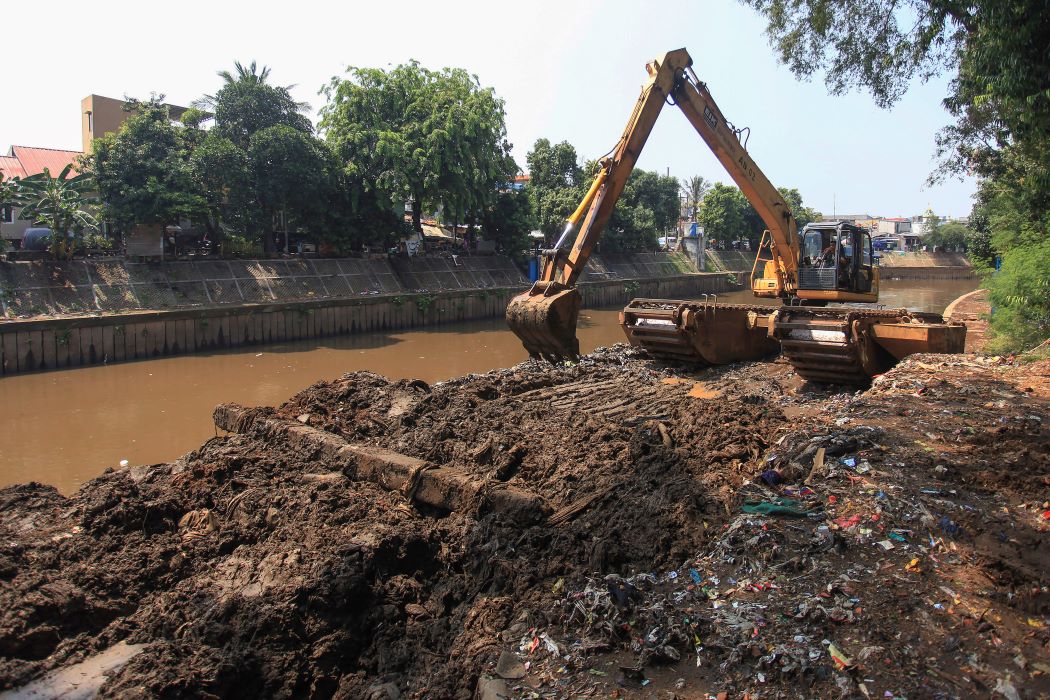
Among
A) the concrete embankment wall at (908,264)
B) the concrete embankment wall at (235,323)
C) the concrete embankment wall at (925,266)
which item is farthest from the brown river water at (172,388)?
the concrete embankment wall at (925,266)

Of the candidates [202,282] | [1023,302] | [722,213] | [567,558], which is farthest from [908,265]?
[567,558]

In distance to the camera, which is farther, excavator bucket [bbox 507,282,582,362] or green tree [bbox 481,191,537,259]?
green tree [bbox 481,191,537,259]

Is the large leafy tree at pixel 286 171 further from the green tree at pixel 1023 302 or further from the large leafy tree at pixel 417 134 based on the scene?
the green tree at pixel 1023 302

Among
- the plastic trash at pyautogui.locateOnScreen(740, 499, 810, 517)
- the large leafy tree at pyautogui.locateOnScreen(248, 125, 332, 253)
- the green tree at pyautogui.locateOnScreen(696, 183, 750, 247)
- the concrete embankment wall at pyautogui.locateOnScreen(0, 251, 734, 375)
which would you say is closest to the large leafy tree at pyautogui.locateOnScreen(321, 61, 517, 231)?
the large leafy tree at pyautogui.locateOnScreen(248, 125, 332, 253)

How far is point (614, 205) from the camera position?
414 inches

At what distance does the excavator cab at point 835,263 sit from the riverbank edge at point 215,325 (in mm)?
15528

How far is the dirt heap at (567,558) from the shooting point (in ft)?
12.0

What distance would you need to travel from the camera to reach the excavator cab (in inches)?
471

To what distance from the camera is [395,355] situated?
20594 mm

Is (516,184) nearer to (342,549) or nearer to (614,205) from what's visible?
(614,205)

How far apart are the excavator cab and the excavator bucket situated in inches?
184

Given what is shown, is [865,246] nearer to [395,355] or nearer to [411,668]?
[411,668]

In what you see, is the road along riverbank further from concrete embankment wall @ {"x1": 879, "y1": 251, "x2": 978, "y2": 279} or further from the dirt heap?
the dirt heap

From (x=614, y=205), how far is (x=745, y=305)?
2.96m
